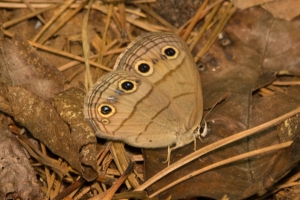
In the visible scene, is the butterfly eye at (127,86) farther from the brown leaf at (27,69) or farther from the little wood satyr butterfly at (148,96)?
the brown leaf at (27,69)

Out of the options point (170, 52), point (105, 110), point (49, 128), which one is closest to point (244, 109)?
point (170, 52)

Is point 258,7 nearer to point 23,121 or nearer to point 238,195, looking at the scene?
point 238,195

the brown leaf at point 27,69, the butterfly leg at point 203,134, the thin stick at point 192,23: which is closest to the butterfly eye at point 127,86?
the butterfly leg at point 203,134

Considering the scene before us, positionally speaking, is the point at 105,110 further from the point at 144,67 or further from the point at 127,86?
the point at 144,67

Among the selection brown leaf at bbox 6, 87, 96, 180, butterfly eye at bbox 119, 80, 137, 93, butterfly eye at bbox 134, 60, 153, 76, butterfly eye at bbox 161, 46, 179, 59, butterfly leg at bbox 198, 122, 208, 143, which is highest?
butterfly eye at bbox 161, 46, 179, 59

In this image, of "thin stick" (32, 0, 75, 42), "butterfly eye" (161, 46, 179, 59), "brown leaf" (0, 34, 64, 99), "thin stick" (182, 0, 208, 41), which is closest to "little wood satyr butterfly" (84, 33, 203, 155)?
"butterfly eye" (161, 46, 179, 59)

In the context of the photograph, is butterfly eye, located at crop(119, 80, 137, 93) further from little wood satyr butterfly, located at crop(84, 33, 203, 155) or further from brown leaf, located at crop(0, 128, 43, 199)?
brown leaf, located at crop(0, 128, 43, 199)

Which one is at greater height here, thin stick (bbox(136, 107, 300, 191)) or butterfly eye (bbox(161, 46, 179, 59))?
butterfly eye (bbox(161, 46, 179, 59))
